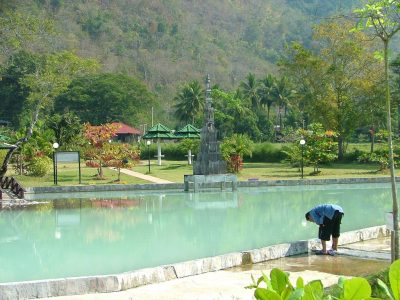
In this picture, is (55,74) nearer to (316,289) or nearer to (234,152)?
(234,152)

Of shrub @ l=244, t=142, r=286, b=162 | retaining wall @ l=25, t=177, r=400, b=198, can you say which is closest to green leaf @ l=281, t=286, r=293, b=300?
retaining wall @ l=25, t=177, r=400, b=198

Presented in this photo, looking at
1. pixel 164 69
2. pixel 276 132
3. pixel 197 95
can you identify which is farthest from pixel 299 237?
pixel 164 69

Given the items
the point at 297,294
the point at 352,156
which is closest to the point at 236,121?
the point at 352,156

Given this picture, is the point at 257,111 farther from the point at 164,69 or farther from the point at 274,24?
the point at 274,24

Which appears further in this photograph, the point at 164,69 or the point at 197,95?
the point at 164,69

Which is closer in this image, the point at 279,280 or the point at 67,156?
the point at 279,280

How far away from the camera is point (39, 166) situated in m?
28.2

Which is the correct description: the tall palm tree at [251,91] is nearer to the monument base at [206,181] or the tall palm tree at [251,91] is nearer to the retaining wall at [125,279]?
the monument base at [206,181]

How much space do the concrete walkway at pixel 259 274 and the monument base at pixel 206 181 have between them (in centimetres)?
1384

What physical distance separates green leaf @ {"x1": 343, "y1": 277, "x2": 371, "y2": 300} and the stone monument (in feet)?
73.9

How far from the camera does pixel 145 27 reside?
10600cm

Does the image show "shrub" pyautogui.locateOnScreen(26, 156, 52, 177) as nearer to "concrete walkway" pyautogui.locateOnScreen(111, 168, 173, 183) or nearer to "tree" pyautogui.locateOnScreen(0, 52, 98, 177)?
"tree" pyautogui.locateOnScreen(0, 52, 98, 177)

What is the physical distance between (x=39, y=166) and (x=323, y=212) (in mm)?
20674

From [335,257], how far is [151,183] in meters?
16.9
